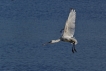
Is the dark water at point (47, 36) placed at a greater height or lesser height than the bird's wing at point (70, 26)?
lesser

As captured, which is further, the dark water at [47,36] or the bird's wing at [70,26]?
the dark water at [47,36]

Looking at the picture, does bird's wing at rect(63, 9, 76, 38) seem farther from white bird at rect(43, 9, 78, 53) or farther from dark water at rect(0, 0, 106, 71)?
dark water at rect(0, 0, 106, 71)

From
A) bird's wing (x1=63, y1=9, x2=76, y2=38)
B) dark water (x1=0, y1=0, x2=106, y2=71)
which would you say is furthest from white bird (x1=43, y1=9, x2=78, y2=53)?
dark water (x1=0, y1=0, x2=106, y2=71)

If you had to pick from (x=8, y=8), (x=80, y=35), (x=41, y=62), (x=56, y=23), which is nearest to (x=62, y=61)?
(x=41, y=62)

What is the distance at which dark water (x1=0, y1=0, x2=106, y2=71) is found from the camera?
131 feet

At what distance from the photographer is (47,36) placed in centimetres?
4659

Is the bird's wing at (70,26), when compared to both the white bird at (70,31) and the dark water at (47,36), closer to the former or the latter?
the white bird at (70,31)

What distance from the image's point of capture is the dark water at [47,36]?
1570 inches

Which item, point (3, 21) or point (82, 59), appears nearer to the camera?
point (82, 59)

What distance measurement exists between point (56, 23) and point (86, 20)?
4549 mm

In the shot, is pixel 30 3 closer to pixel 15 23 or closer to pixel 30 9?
pixel 30 9

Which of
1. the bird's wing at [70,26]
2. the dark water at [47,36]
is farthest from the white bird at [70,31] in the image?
the dark water at [47,36]

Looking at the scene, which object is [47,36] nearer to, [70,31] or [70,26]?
[70,31]

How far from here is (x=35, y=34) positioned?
4856cm
